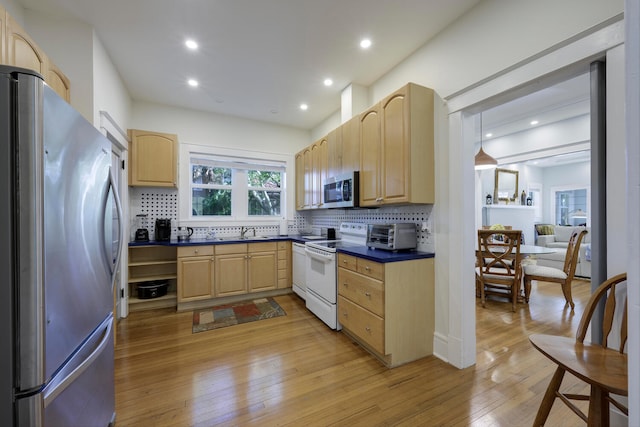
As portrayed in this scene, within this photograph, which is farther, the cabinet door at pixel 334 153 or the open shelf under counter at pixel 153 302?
the open shelf under counter at pixel 153 302

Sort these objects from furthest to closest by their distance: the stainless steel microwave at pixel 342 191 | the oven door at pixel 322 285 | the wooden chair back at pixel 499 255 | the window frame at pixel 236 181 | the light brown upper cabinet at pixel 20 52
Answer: the window frame at pixel 236 181, the wooden chair back at pixel 499 255, the stainless steel microwave at pixel 342 191, the oven door at pixel 322 285, the light brown upper cabinet at pixel 20 52

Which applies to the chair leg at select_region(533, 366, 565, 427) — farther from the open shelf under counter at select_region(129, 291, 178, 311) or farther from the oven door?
the open shelf under counter at select_region(129, 291, 178, 311)

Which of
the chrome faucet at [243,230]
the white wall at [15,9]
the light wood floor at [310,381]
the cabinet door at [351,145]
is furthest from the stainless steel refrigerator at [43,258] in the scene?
the chrome faucet at [243,230]

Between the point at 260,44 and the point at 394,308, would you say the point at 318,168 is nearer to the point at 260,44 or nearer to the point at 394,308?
the point at 260,44

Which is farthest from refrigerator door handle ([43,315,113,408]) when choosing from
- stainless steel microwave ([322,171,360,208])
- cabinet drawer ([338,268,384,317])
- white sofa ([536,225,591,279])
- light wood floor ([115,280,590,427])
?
white sofa ([536,225,591,279])

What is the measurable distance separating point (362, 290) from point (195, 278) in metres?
2.34

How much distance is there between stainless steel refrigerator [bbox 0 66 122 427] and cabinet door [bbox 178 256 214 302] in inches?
90.1

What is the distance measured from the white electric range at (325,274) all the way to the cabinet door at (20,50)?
2.69 meters

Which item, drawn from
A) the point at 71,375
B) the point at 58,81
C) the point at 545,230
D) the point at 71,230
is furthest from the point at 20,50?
the point at 545,230

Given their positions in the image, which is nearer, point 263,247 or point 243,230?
point 263,247

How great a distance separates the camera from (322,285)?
3.00 metres

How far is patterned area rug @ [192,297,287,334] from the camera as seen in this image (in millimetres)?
3006

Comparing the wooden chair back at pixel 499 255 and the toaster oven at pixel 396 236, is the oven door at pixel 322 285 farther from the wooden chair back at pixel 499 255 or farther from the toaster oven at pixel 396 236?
the wooden chair back at pixel 499 255

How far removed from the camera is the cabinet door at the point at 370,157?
259 centimetres
